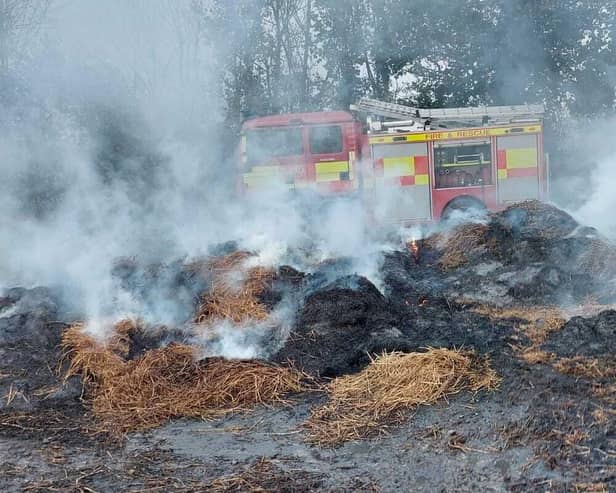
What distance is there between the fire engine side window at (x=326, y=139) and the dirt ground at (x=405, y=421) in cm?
367

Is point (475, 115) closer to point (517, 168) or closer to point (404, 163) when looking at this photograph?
point (517, 168)

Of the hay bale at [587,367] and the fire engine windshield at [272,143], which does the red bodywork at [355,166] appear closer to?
the fire engine windshield at [272,143]

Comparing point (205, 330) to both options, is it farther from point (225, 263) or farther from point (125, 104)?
point (125, 104)

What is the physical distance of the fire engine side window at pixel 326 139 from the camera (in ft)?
31.9

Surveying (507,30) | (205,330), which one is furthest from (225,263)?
(507,30)

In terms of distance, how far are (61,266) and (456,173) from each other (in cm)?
601

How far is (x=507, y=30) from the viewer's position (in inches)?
479

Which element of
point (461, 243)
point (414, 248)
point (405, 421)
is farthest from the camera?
point (414, 248)

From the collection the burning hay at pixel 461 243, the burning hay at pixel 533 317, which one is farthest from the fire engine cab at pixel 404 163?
the burning hay at pixel 533 317

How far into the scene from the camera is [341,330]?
5.09 meters

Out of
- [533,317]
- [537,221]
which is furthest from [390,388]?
[537,221]

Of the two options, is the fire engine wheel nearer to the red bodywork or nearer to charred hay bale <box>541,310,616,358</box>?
the red bodywork

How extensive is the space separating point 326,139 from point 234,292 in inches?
171

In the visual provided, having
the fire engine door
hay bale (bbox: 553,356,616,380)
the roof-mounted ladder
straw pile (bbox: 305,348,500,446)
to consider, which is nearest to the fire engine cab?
the fire engine door
